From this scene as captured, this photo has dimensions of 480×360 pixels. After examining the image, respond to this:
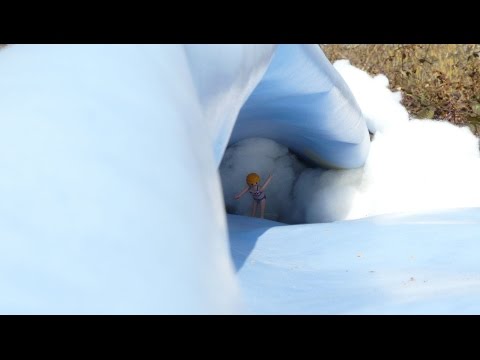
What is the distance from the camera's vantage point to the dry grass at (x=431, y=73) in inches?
97.4

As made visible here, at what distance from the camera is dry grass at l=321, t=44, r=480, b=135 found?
2.47 m

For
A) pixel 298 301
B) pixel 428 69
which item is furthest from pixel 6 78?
pixel 428 69

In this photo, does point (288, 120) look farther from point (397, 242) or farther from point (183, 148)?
point (183, 148)

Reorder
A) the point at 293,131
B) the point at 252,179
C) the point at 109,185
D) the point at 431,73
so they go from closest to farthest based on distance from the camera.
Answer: the point at 109,185 → the point at 293,131 → the point at 252,179 → the point at 431,73

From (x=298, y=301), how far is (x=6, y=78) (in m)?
0.44

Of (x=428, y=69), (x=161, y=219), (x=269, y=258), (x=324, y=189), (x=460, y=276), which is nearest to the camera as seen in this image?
(x=161, y=219)

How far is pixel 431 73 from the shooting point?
2.62m

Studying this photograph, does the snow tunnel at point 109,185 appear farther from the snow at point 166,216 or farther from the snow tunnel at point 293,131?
the snow tunnel at point 293,131

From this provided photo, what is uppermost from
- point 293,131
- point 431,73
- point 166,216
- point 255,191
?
point 431,73

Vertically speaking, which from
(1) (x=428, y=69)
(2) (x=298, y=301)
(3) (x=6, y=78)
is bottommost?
(2) (x=298, y=301)

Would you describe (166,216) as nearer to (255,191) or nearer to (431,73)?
(255,191)

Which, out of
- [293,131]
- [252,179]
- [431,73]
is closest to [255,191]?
[252,179]

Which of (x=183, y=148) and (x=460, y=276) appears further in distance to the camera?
(x=460, y=276)
